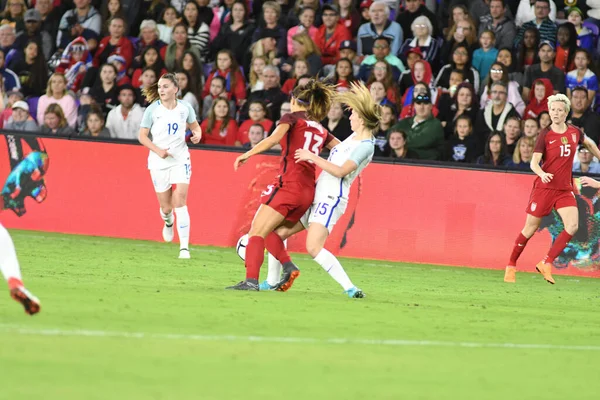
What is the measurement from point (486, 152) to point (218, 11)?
6404mm

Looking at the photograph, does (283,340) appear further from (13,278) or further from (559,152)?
Answer: (559,152)

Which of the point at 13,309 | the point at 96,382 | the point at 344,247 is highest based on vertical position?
the point at 96,382

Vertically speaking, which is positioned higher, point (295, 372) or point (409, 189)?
point (295, 372)

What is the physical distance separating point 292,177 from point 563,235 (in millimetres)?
4916

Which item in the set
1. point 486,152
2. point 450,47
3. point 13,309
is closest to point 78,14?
point 450,47

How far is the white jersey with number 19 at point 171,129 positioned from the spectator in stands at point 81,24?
6.92 m

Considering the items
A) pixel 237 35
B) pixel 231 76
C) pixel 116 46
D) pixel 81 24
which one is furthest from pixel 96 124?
pixel 81 24

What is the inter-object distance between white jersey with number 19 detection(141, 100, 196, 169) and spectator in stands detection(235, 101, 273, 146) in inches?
104

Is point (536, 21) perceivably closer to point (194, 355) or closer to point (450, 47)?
point (450, 47)

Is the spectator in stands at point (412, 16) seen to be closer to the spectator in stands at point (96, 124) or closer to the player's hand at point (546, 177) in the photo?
the spectator in stands at point (96, 124)

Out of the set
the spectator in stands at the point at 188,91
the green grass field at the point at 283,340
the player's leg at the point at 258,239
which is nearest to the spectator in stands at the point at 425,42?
the spectator in stands at the point at 188,91

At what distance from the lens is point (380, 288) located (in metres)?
12.9

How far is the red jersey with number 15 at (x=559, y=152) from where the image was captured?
14477 millimetres

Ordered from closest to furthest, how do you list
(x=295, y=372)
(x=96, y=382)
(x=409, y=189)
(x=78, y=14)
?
1. (x=96, y=382)
2. (x=295, y=372)
3. (x=409, y=189)
4. (x=78, y=14)
